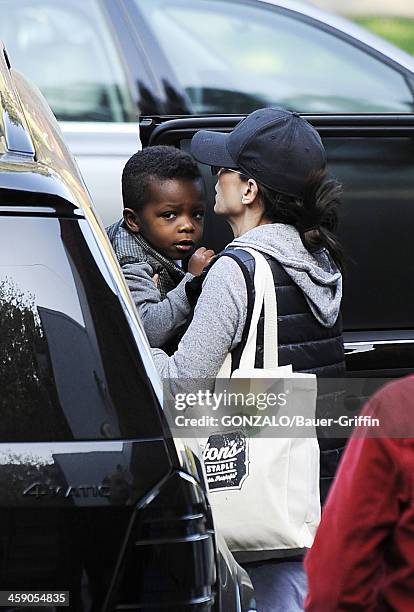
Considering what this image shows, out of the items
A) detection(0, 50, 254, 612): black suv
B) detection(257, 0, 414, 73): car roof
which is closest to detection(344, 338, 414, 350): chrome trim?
detection(257, 0, 414, 73): car roof

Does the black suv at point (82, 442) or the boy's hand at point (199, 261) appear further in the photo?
the boy's hand at point (199, 261)

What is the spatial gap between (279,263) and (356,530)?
134 centimetres

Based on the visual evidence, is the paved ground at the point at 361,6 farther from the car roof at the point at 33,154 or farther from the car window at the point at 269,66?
the car roof at the point at 33,154

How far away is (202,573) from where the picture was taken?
90.0 inches

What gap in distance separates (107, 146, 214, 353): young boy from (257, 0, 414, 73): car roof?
172cm

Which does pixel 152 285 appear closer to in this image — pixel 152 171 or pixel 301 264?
pixel 152 171

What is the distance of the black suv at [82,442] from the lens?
219 cm

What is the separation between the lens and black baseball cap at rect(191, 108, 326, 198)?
339cm

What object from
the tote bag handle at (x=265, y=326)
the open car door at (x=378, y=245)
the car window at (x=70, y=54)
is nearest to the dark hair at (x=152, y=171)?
the tote bag handle at (x=265, y=326)

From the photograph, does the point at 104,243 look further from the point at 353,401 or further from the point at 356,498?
the point at 353,401

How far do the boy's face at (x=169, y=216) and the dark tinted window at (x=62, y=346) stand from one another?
138cm

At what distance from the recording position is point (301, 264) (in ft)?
10.9

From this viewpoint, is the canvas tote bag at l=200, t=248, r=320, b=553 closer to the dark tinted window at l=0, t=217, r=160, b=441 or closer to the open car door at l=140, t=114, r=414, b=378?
the dark tinted window at l=0, t=217, r=160, b=441

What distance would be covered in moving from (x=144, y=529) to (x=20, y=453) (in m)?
0.24
